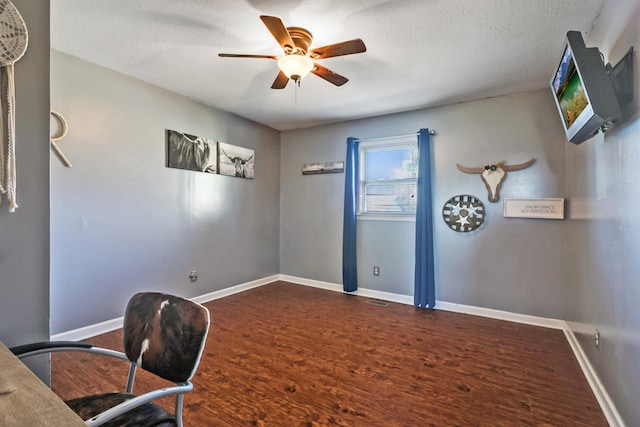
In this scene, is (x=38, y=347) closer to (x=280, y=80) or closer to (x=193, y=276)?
(x=280, y=80)

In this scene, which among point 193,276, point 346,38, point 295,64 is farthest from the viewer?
point 193,276

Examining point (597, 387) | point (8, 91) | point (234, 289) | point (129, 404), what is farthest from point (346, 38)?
point (234, 289)

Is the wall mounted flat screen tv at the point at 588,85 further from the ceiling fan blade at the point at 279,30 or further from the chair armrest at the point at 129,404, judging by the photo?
the chair armrest at the point at 129,404

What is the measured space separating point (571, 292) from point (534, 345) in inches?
28.2

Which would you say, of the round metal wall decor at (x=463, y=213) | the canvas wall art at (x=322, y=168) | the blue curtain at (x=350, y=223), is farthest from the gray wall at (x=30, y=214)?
the round metal wall decor at (x=463, y=213)

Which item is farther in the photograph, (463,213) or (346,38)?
(463,213)

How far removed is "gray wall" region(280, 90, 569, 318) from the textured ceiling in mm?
351

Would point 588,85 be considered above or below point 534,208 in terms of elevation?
above

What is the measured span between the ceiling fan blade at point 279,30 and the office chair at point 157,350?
62.3 inches

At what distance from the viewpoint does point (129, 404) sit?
0.89 meters

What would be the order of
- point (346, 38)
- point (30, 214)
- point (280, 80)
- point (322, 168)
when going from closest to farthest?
1. point (30, 214)
2. point (346, 38)
3. point (280, 80)
4. point (322, 168)

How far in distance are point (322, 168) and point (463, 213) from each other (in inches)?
83.1

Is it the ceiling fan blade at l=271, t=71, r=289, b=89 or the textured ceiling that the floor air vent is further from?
the ceiling fan blade at l=271, t=71, r=289, b=89

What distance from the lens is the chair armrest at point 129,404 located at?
2.62ft
